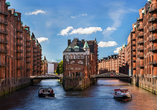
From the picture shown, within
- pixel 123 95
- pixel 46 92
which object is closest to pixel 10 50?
pixel 46 92

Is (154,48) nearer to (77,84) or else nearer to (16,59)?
(77,84)

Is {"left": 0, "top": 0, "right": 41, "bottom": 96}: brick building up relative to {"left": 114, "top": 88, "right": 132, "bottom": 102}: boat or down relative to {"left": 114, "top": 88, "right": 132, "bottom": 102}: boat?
up

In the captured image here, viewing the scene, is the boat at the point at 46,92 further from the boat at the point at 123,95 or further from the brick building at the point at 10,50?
the boat at the point at 123,95

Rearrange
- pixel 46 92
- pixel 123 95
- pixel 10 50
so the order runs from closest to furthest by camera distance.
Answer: pixel 123 95 < pixel 46 92 < pixel 10 50

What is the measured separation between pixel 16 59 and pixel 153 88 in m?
48.8

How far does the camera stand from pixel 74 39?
118375 millimetres

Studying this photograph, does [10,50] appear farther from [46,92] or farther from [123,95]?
[123,95]

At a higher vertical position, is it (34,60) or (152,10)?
(152,10)

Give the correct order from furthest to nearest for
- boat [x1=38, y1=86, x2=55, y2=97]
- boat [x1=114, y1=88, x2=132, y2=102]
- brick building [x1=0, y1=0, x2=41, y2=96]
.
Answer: boat [x1=38, y1=86, x2=55, y2=97] → brick building [x1=0, y1=0, x2=41, y2=96] → boat [x1=114, y1=88, x2=132, y2=102]

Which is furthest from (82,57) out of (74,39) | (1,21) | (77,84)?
(1,21)

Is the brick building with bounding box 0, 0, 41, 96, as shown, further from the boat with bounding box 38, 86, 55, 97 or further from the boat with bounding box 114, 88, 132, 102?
the boat with bounding box 114, 88, 132, 102

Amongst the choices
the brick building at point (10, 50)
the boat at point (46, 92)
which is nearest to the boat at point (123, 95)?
the boat at point (46, 92)

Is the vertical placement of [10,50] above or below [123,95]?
above

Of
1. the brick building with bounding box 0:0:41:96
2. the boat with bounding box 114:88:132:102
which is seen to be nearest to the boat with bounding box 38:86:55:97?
the brick building with bounding box 0:0:41:96
